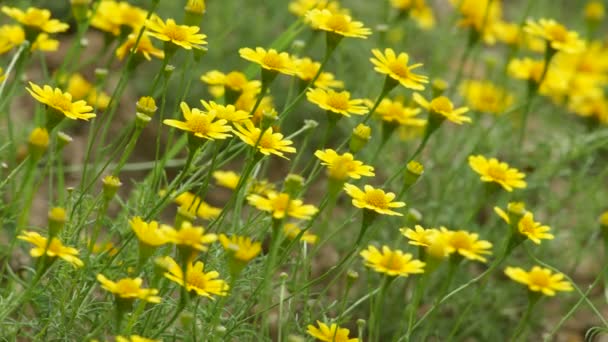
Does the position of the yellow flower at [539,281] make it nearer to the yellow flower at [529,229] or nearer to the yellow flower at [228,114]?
the yellow flower at [529,229]

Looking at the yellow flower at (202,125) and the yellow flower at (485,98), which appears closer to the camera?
the yellow flower at (202,125)

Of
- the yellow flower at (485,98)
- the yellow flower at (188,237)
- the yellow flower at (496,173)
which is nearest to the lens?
the yellow flower at (188,237)

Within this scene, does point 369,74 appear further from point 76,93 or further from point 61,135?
point 61,135

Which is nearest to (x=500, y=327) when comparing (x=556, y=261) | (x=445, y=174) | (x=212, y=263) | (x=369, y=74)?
(x=556, y=261)

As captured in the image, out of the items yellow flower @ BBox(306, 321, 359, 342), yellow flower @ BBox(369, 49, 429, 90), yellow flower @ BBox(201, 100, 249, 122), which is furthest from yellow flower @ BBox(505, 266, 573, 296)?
yellow flower @ BBox(201, 100, 249, 122)

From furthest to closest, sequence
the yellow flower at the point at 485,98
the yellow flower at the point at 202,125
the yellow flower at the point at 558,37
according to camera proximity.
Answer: the yellow flower at the point at 485,98 < the yellow flower at the point at 558,37 < the yellow flower at the point at 202,125

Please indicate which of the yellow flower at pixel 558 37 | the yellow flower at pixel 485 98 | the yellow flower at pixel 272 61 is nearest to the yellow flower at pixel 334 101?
the yellow flower at pixel 272 61
